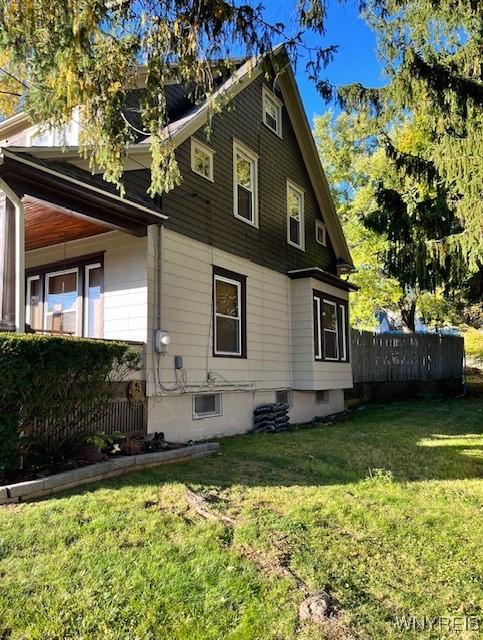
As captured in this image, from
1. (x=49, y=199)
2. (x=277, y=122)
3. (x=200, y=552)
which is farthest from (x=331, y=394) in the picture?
(x=200, y=552)

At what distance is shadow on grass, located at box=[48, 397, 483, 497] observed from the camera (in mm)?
5531

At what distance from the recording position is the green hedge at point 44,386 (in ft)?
15.3

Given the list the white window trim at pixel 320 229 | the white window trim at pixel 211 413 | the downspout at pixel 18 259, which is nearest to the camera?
the downspout at pixel 18 259

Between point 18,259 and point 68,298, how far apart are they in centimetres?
314

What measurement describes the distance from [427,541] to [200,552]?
1.76 m

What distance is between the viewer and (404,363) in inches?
650

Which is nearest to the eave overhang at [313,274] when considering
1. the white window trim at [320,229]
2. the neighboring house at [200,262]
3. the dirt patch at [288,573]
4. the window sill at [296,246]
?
the neighboring house at [200,262]

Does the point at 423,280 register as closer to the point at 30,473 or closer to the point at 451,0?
the point at 451,0

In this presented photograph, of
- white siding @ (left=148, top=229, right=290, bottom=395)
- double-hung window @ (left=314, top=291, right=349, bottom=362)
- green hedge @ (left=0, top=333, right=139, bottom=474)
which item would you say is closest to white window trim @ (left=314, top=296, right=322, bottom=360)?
double-hung window @ (left=314, top=291, right=349, bottom=362)

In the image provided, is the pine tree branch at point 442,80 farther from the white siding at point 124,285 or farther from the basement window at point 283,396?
the basement window at point 283,396

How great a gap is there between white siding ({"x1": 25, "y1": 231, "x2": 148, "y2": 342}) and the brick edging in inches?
77.3

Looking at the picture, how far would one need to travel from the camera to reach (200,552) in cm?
354

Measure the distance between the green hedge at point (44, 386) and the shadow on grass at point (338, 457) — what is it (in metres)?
0.77

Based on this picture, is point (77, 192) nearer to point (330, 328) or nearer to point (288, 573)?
point (288, 573)
